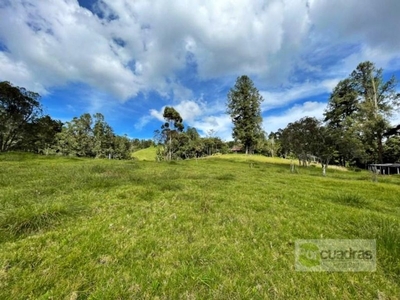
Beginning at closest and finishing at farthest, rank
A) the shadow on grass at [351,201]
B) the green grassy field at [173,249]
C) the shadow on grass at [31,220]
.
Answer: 1. the green grassy field at [173,249]
2. the shadow on grass at [31,220]
3. the shadow on grass at [351,201]

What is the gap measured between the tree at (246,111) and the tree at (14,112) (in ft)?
194

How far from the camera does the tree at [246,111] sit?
74.8 meters

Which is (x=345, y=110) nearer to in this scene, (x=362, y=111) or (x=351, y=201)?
(x=362, y=111)

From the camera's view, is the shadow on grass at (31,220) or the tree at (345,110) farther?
the tree at (345,110)

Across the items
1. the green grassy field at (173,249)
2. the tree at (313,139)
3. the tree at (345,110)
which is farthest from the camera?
the tree at (345,110)

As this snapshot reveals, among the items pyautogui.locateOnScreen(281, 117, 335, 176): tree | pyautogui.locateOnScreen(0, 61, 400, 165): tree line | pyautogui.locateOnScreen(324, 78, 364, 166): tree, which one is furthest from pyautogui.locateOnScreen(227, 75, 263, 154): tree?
pyautogui.locateOnScreen(281, 117, 335, 176): tree

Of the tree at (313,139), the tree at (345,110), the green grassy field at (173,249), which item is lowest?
the green grassy field at (173,249)

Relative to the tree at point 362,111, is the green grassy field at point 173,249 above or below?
below

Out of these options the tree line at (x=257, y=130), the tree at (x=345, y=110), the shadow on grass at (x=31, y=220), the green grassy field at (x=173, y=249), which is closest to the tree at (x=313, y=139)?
the tree line at (x=257, y=130)

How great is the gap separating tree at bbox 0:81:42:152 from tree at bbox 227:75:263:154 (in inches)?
2332

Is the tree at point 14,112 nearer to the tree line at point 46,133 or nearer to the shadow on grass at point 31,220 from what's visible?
the tree line at point 46,133

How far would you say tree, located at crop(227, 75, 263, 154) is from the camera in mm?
74812

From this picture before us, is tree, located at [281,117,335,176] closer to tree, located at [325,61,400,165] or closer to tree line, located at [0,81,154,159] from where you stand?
tree, located at [325,61,400,165]

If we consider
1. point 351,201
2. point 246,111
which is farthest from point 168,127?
point 351,201
